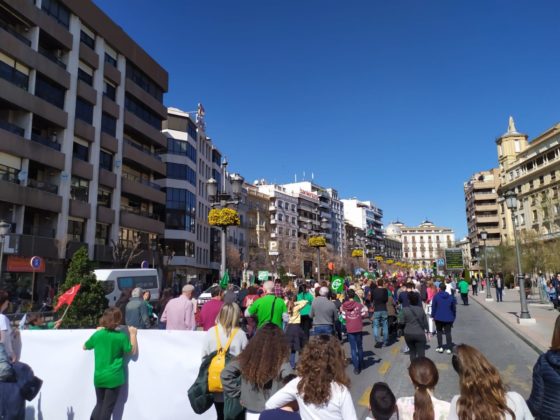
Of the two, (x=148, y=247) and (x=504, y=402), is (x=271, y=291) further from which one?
(x=148, y=247)

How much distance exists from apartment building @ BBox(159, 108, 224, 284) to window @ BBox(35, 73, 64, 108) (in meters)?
20.2

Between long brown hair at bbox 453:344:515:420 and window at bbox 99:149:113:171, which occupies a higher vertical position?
window at bbox 99:149:113:171

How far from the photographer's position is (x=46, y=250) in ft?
99.1

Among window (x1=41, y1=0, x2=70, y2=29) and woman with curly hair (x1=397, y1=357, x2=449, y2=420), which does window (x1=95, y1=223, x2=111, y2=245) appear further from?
woman with curly hair (x1=397, y1=357, x2=449, y2=420)

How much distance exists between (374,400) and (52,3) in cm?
3809

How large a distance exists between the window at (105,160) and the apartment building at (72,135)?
0.34 ft

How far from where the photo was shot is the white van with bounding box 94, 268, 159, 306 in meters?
23.3

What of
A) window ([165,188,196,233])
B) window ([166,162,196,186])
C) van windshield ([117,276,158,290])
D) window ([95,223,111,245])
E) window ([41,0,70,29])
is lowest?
van windshield ([117,276,158,290])

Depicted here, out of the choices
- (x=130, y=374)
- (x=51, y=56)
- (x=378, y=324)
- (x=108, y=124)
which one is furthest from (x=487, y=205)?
(x=130, y=374)

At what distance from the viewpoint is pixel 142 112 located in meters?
45.3

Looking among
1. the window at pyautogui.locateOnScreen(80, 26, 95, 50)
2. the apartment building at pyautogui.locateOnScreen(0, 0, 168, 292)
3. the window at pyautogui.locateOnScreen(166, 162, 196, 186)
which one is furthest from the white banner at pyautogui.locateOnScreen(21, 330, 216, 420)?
the window at pyautogui.locateOnScreen(166, 162, 196, 186)

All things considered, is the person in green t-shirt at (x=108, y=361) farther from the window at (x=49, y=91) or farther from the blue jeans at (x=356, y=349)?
the window at (x=49, y=91)

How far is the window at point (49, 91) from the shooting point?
102 ft

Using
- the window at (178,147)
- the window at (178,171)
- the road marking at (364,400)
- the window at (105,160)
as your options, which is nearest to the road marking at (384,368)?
the road marking at (364,400)
